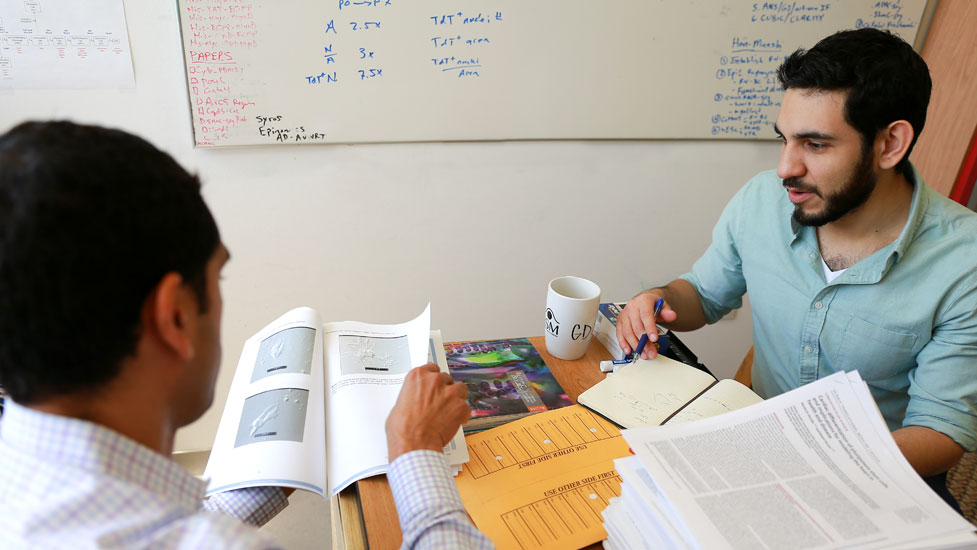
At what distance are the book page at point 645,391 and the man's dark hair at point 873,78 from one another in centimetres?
53

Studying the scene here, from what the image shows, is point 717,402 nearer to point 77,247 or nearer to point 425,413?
point 425,413

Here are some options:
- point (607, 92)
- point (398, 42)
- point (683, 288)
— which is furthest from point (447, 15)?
point (683, 288)

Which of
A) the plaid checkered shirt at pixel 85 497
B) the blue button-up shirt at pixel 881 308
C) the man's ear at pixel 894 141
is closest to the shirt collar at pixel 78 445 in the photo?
the plaid checkered shirt at pixel 85 497

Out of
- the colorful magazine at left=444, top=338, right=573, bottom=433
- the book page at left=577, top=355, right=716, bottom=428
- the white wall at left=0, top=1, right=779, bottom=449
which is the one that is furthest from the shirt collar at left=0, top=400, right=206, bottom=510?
the white wall at left=0, top=1, right=779, bottom=449

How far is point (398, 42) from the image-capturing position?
1.79 m

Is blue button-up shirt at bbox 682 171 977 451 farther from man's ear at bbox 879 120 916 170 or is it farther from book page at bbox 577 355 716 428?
book page at bbox 577 355 716 428

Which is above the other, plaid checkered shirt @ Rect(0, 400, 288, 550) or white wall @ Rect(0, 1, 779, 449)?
plaid checkered shirt @ Rect(0, 400, 288, 550)

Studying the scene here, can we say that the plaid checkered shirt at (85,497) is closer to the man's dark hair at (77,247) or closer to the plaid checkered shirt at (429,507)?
the man's dark hair at (77,247)

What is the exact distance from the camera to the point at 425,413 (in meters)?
0.76

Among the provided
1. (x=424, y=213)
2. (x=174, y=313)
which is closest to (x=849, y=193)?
(x=174, y=313)

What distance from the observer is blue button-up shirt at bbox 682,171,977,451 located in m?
0.96

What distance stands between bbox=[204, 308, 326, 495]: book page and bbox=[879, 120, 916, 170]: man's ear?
3.39 ft

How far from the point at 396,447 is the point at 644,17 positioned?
1.71 m

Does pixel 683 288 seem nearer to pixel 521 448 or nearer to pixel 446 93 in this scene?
pixel 521 448
